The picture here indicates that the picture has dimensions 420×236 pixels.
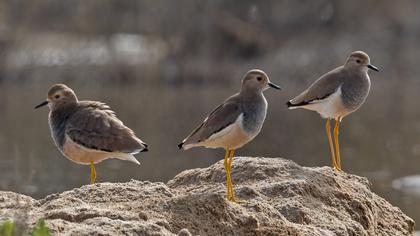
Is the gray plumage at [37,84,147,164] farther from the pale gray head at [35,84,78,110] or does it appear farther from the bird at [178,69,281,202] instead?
the bird at [178,69,281,202]

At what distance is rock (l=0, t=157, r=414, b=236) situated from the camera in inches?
323

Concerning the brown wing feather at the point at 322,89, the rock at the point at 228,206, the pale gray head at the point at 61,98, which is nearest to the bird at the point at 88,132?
the pale gray head at the point at 61,98

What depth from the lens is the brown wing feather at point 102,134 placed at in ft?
36.5

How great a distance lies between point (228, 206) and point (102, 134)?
2737 mm

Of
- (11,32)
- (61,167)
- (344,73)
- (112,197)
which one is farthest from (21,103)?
(112,197)

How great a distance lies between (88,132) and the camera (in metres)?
11.2

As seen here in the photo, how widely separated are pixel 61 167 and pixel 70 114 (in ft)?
47.7

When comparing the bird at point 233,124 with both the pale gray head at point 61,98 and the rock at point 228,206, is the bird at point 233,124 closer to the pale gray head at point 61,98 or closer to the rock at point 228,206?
the rock at point 228,206

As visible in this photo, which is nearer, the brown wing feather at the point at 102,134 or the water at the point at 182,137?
→ the brown wing feather at the point at 102,134

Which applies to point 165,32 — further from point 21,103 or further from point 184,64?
point 21,103

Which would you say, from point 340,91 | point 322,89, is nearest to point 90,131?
point 322,89

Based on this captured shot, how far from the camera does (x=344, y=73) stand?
506 inches

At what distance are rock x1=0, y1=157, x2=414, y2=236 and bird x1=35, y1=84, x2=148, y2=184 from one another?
2.89 ft

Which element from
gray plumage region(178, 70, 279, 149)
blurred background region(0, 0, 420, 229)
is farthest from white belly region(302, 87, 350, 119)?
blurred background region(0, 0, 420, 229)
